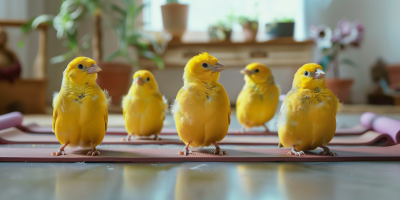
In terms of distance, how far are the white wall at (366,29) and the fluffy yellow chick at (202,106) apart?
15.2 ft

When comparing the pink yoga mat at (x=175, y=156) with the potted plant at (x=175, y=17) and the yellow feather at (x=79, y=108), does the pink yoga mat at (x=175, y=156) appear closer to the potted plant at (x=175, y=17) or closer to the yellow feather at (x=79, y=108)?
the yellow feather at (x=79, y=108)

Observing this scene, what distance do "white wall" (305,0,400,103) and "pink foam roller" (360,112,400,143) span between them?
3582 mm

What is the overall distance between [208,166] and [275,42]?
364 centimetres

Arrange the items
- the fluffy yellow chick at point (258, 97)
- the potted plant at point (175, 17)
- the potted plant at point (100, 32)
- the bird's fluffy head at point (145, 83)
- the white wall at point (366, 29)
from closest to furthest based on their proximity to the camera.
→ the bird's fluffy head at point (145, 83) → the fluffy yellow chick at point (258, 97) → the potted plant at point (100, 32) → the potted plant at point (175, 17) → the white wall at point (366, 29)

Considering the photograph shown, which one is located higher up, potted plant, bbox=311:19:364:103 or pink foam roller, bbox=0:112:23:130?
potted plant, bbox=311:19:364:103

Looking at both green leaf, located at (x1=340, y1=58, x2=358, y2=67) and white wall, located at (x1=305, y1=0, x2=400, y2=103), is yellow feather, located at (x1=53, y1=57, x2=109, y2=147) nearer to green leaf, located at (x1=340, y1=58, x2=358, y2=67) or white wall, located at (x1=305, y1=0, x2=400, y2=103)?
green leaf, located at (x1=340, y1=58, x2=358, y2=67)

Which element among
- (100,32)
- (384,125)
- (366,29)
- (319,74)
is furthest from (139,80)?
(366,29)

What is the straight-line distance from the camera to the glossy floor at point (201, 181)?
0.96 metres

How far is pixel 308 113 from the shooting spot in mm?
1342

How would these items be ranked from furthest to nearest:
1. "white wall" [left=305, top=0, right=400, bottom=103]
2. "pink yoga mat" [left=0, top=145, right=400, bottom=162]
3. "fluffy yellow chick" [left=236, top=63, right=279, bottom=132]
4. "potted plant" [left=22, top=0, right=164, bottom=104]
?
"white wall" [left=305, top=0, right=400, bottom=103] → "potted plant" [left=22, top=0, right=164, bottom=104] → "fluffy yellow chick" [left=236, top=63, right=279, bottom=132] → "pink yoga mat" [left=0, top=145, right=400, bottom=162]

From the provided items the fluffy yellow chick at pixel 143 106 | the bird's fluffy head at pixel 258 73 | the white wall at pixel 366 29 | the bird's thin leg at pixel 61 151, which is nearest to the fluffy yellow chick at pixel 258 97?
the bird's fluffy head at pixel 258 73

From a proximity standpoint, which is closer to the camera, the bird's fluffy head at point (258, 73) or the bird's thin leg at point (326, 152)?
the bird's thin leg at point (326, 152)

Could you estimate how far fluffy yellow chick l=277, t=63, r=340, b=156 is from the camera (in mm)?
1347

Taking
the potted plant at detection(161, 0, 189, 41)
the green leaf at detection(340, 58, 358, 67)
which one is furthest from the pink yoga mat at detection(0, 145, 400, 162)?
the green leaf at detection(340, 58, 358, 67)
